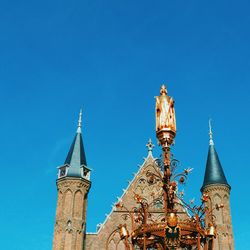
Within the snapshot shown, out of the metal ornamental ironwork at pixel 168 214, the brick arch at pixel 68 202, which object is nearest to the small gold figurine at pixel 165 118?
the metal ornamental ironwork at pixel 168 214

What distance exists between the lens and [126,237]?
23.8 ft

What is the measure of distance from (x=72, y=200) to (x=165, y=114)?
2410cm

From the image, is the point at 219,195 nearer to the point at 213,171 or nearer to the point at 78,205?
the point at 213,171

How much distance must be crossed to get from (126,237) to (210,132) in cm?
2964

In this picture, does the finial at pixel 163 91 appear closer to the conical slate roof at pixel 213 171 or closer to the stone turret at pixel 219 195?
the stone turret at pixel 219 195

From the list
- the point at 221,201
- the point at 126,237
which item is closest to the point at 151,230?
the point at 126,237

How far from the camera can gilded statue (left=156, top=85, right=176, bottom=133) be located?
7.39 meters

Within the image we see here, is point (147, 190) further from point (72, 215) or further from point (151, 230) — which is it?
point (151, 230)

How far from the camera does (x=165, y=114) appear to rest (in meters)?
7.49

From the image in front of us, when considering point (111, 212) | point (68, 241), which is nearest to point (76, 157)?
point (111, 212)

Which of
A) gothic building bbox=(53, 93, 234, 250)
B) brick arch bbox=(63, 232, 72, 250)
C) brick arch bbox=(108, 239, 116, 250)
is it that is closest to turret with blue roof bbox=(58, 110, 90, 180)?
gothic building bbox=(53, 93, 234, 250)

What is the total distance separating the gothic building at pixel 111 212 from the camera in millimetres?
29312

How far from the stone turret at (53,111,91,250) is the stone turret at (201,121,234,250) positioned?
888cm

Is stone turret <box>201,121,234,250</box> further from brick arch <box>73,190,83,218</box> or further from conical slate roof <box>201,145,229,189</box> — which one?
brick arch <box>73,190,83,218</box>
